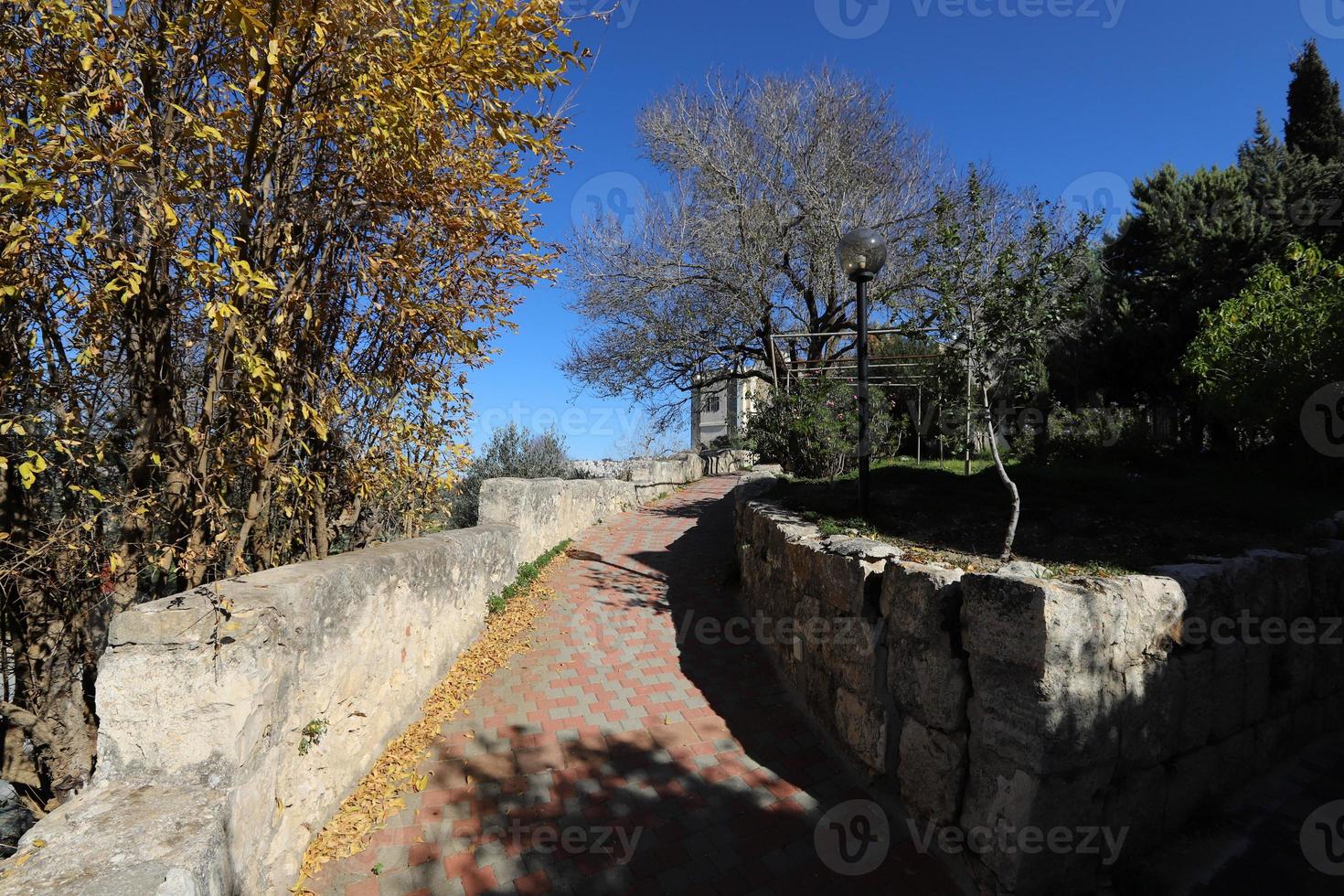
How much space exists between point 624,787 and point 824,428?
5.52 metres

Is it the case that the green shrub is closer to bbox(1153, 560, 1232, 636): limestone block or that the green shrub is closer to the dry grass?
bbox(1153, 560, 1232, 636): limestone block

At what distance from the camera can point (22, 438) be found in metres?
2.24

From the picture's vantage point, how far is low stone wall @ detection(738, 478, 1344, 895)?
2406 mm

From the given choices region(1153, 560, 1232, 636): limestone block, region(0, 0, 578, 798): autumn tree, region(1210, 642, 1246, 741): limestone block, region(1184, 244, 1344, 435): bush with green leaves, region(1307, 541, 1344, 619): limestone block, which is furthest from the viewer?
region(1184, 244, 1344, 435): bush with green leaves

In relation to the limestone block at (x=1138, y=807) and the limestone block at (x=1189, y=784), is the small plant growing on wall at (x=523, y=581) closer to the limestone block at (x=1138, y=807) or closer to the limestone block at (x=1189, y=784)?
the limestone block at (x=1138, y=807)

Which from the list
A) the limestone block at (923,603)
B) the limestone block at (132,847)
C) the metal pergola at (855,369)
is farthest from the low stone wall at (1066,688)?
the metal pergola at (855,369)

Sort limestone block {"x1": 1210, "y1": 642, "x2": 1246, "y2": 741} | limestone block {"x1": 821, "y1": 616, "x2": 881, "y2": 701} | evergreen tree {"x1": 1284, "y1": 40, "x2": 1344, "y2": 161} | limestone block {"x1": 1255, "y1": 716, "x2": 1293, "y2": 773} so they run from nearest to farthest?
limestone block {"x1": 1210, "y1": 642, "x2": 1246, "y2": 741} < limestone block {"x1": 821, "y1": 616, "x2": 881, "y2": 701} < limestone block {"x1": 1255, "y1": 716, "x2": 1293, "y2": 773} < evergreen tree {"x1": 1284, "y1": 40, "x2": 1344, "y2": 161}

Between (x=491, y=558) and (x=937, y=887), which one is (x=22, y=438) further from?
(x=937, y=887)

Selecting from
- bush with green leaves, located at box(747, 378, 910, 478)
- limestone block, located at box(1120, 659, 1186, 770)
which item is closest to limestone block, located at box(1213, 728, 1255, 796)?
limestone block, located at box(1120, 659, 1186, 770)

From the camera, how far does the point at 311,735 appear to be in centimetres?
253

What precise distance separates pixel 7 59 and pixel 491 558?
376 centimetres

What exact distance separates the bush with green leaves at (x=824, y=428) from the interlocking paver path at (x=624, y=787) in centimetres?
378

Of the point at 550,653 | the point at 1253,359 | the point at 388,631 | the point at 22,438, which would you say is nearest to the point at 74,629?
the point at 22,438

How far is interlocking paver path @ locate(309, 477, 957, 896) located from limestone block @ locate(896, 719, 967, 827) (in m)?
0.21
